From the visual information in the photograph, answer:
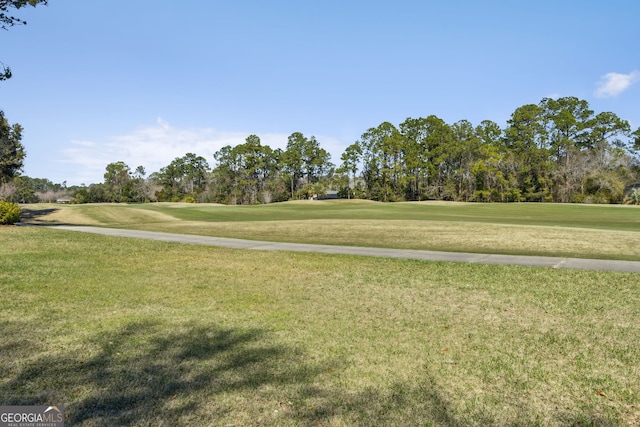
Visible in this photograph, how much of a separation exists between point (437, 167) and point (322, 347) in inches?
3076

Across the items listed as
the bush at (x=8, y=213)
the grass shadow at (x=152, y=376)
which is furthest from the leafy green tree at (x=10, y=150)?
the grass shadow at (x=152, y=376)

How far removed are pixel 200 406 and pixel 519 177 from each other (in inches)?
2995

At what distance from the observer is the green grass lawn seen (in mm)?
3504

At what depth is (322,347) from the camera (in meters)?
4.89

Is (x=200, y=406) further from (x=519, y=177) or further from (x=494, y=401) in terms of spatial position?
(x=519, y=177)

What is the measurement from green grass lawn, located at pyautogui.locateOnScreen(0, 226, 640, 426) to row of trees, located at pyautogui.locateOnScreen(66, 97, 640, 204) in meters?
62.2

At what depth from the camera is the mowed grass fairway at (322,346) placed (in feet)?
11.5

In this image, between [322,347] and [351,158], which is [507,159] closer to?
[351,158]

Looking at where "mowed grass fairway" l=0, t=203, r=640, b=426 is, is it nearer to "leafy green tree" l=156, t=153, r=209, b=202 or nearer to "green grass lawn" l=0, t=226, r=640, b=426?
"green grass lawn" l=0, t=226, r=640, b=426

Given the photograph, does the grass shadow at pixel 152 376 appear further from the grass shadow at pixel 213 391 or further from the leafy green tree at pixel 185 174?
the leafy green tree at pixel 185 174

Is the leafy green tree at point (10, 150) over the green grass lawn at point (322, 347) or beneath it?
over

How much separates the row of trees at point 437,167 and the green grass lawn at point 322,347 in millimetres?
62169

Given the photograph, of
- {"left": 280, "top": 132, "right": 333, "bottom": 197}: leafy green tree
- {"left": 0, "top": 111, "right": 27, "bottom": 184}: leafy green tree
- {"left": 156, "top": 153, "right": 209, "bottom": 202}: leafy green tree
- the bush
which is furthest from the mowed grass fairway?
{"left": 156, "top": 153, "right": 209, "bottom": 202}: leafy green tree

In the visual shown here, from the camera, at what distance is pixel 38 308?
636 cm
